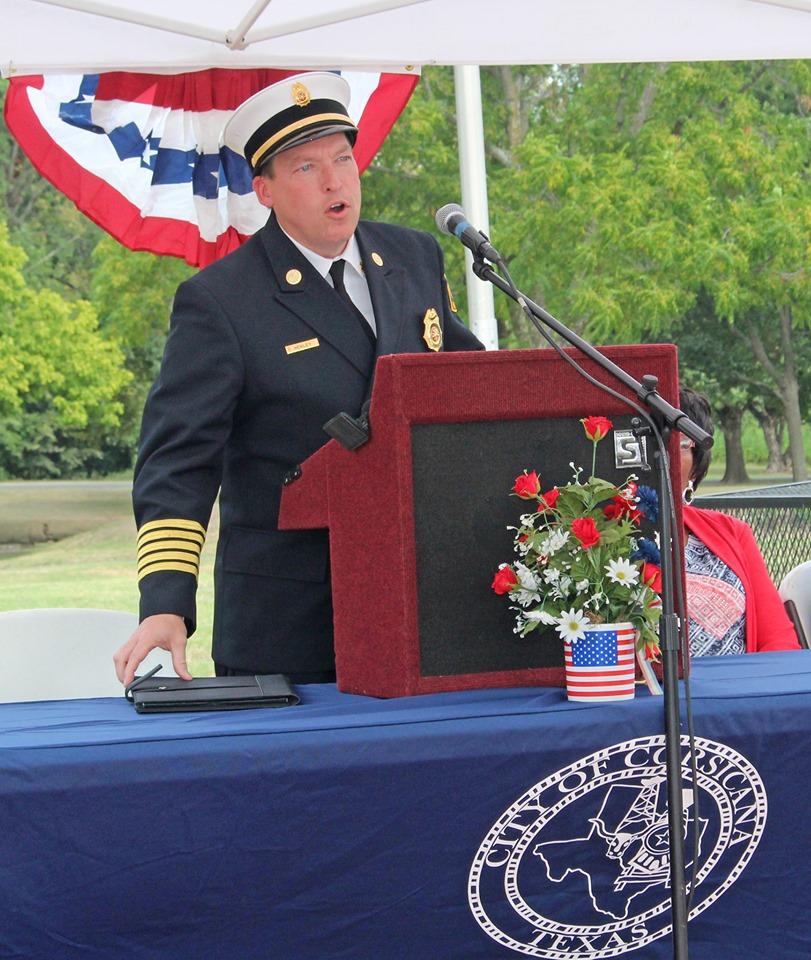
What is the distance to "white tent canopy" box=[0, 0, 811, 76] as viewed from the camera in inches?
131

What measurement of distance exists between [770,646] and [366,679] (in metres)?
1.08

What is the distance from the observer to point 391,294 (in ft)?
7.55

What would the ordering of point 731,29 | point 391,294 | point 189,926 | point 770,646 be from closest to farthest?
1. point 189,926
2. point 391,294
3. point 770,646
4. point 731,29

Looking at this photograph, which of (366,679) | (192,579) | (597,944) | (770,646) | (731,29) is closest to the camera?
(597,944)

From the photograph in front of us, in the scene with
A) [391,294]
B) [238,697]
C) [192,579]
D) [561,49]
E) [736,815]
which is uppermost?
[561,49]

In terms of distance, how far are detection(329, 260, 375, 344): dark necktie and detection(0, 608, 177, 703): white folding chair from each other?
875 millimetres

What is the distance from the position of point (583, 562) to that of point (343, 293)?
751mm

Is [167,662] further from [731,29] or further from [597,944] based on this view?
[731,29]

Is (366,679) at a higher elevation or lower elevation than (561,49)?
lower

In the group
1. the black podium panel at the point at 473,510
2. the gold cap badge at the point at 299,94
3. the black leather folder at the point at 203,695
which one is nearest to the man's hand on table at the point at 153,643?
the black leather folder at the point at 203,695

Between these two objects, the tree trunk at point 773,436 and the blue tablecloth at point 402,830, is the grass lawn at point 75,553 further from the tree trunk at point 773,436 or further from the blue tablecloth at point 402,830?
the tree trunk at point 773,436

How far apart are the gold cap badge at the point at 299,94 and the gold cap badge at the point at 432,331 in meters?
0.41

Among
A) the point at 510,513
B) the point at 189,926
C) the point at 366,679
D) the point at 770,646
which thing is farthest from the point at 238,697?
the point at 770,646

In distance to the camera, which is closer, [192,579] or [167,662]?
[192,579]
